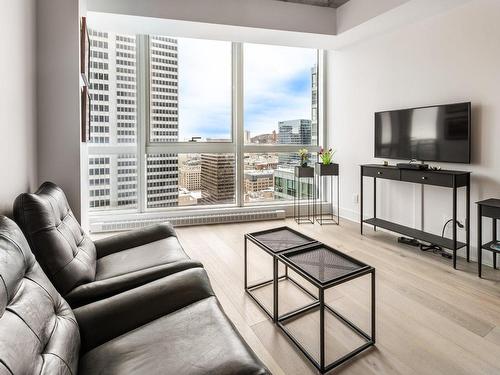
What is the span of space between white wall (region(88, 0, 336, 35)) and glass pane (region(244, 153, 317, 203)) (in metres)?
1.91

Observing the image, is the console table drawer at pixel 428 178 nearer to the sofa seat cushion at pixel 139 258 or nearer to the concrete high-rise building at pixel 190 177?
the sofa seat cushion at pixel 139 258

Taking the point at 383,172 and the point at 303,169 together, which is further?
the point at 303,169

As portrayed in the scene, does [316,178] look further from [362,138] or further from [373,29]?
[373,29]

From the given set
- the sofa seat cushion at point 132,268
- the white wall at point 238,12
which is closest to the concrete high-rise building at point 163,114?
the white wall at point 238,12

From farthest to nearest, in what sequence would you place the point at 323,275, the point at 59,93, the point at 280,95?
the point at 280,95
the point at 59,93
the point at 323,275

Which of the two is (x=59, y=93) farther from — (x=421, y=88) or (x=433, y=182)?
(x=421, y=88)

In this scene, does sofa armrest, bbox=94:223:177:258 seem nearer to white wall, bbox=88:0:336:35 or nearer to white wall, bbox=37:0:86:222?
white wall, bbox=37:0:86:222

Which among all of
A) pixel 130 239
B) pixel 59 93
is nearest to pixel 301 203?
pixel 130 239

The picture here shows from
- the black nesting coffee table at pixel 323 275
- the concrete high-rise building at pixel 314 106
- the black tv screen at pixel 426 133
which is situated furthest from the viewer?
the concrete high-rise building at pixel 314 106

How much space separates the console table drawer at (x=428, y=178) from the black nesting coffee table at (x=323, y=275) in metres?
1.68

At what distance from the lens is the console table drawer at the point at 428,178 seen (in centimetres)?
306

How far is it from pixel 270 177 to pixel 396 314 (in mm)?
3314

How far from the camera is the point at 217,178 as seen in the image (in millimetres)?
5012

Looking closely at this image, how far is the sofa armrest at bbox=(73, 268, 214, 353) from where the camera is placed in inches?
48.9
